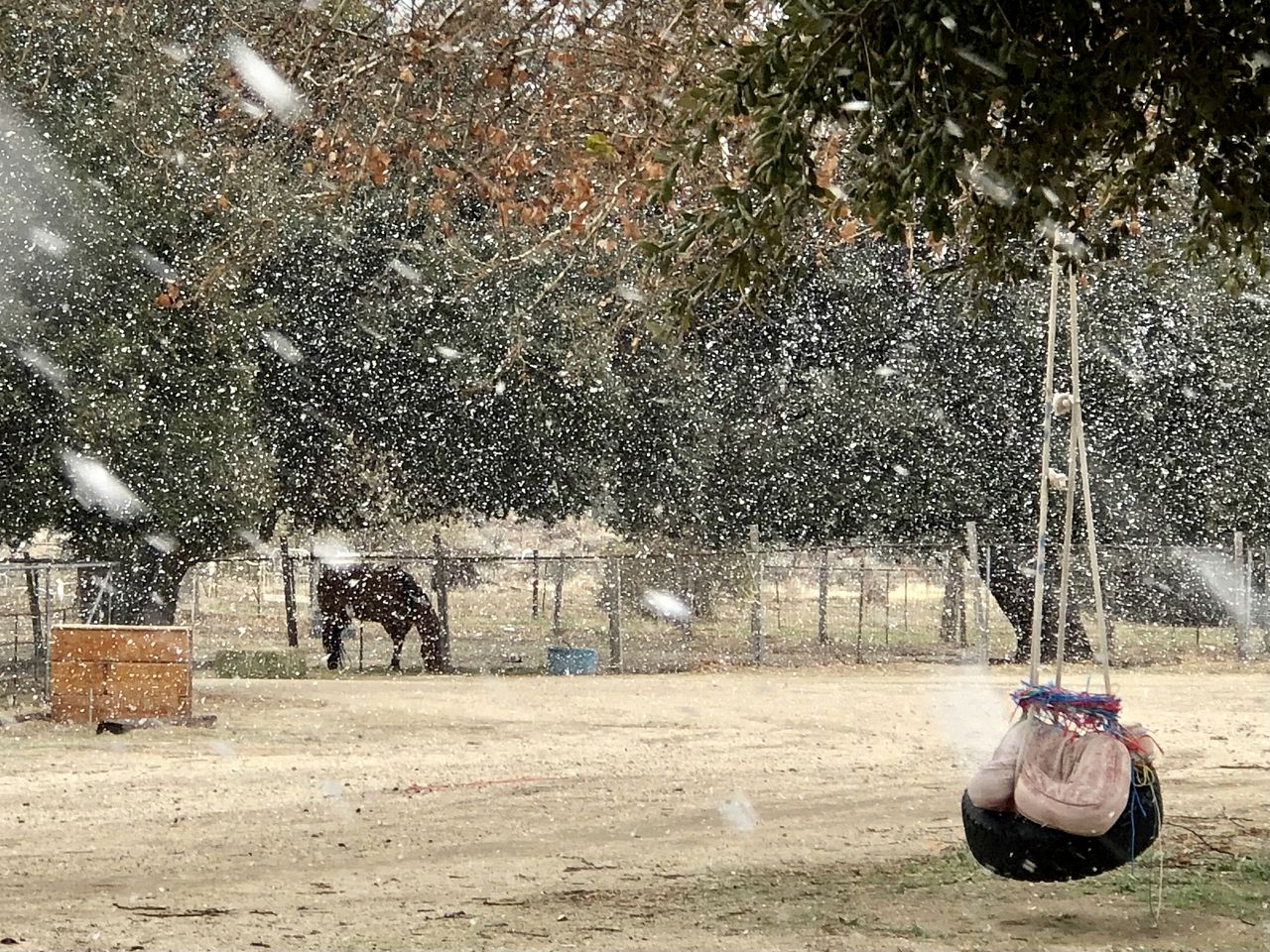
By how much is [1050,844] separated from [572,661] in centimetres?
1622

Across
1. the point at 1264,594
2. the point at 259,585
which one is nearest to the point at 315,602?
the point at 259,585

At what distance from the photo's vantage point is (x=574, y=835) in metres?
9.26

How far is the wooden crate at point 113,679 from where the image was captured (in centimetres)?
1451

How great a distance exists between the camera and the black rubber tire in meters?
6.16

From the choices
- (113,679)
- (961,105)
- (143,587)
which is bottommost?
(113,679)

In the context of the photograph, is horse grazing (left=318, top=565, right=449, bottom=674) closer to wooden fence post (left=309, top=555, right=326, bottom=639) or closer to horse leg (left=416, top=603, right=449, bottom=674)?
horse leg (left=416, top=603, right=449, bottom=674)

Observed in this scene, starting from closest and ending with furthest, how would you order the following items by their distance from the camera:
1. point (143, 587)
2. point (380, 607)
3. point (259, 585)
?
point (143, 587)
point (380, 607)
point (259, 585)

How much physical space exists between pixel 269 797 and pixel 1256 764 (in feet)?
23.4

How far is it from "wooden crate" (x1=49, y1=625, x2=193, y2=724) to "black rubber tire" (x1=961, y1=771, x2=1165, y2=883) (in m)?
9.59

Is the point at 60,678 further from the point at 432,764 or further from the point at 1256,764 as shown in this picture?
the point at 1256,764

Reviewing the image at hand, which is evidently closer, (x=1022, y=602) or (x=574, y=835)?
(x=574, y=835)

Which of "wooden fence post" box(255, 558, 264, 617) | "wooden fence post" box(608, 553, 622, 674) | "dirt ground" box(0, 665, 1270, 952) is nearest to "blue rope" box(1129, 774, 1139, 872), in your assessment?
"dirt ground" box(0, 665, 1270, 952)

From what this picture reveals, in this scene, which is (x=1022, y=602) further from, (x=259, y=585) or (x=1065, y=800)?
(x=1065, y=800)

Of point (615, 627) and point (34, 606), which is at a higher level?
point (34, 606)
